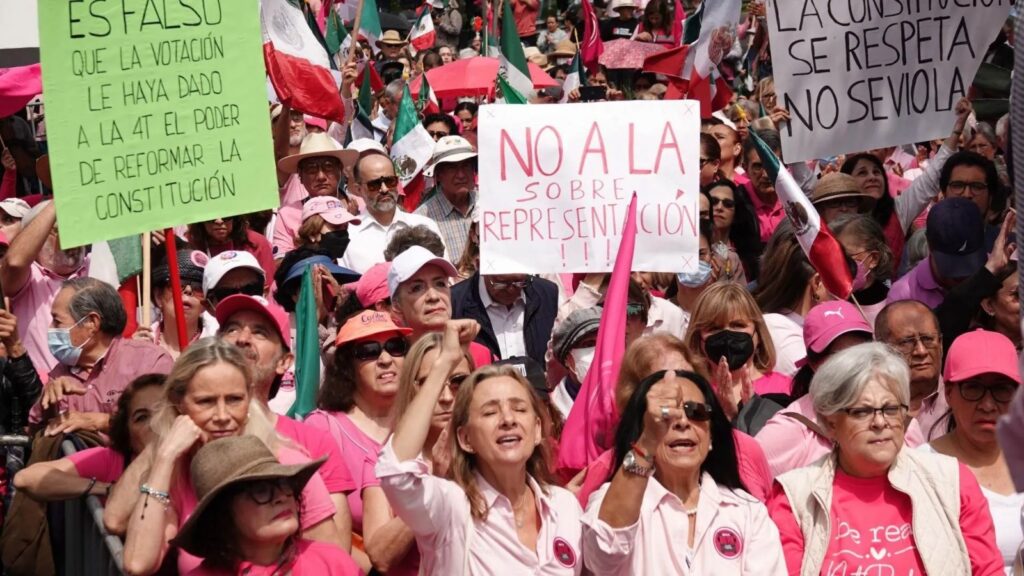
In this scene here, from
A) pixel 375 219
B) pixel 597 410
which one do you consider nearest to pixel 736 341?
pixel 597 410

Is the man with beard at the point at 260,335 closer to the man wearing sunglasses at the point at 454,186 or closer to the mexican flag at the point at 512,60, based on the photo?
the man wearing sunglasses at the point at 454,186

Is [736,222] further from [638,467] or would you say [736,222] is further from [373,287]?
[638,467]

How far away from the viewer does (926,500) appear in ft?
16.7

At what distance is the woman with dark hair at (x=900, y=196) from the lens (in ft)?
31.2

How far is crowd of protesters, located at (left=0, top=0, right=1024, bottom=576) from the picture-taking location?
5.01 meters

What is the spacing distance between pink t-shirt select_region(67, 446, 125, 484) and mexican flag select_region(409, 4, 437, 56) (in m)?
14.0

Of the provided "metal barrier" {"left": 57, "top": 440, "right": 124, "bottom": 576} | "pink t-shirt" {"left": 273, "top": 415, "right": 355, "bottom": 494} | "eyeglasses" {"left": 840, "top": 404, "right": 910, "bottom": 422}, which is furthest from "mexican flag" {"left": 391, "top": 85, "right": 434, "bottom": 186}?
"eyeglasses" {"left": 840, "top": 404, "right": 910, "bottom": 422}

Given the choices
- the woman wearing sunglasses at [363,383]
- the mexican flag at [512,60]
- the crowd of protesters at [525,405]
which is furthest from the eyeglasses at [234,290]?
Result: the mexican flag at [512,60]

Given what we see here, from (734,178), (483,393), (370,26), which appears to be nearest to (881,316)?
(483,393)

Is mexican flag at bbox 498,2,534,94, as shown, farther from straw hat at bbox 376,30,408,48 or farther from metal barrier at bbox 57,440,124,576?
metal barrier at bbox 57,440,124,576

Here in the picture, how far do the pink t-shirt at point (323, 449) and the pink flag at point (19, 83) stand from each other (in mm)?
5943

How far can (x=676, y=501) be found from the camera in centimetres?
510

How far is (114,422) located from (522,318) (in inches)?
101

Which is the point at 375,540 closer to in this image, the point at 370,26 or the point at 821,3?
the point at 821,3
